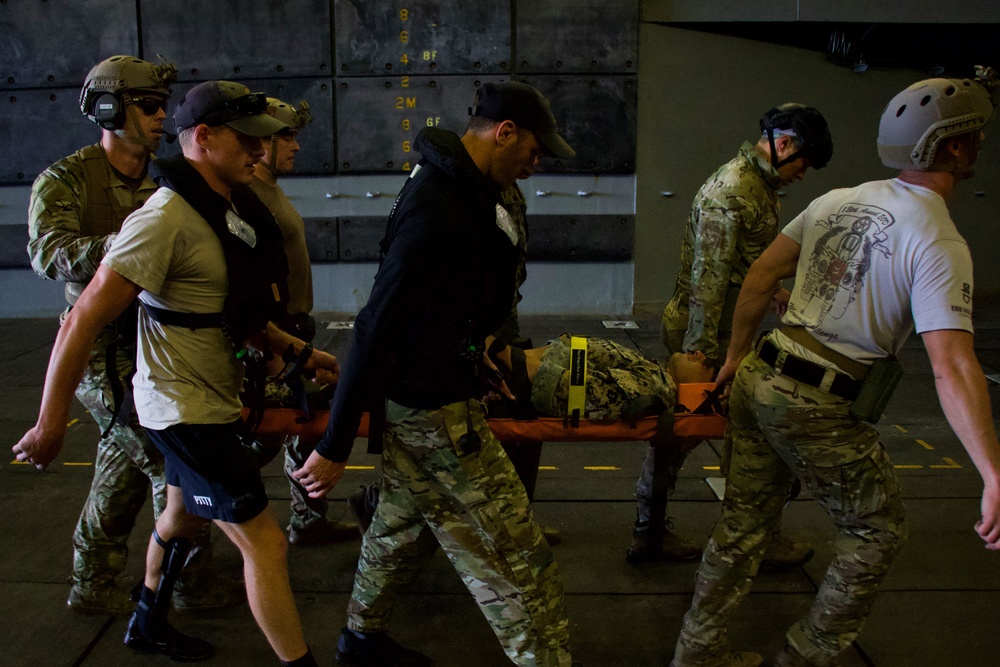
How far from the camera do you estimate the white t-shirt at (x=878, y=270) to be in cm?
229

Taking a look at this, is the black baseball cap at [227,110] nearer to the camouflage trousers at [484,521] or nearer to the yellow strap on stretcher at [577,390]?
the camouflage trousers at [484,521]

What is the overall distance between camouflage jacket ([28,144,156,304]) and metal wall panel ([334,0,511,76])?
566cm

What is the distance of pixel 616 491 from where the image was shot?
15.0 ft

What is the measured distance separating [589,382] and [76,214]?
2.02m

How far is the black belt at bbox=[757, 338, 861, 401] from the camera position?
2535 millimetres

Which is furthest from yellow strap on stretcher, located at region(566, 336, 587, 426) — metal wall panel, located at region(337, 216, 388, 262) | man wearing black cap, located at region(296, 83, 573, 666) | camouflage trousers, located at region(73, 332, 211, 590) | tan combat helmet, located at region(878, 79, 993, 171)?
metal wall panel, located at region(337, 216, 388, 262)

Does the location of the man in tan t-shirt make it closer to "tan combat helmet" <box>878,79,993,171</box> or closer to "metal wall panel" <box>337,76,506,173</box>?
"tan combat helmet" <box>878,79,993,171</box>

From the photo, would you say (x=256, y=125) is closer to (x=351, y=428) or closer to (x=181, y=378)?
(x=181, y=378)

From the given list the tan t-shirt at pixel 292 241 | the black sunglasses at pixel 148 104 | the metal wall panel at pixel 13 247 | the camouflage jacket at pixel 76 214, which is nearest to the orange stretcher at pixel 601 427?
the tan t-shirt at pixel 292 241

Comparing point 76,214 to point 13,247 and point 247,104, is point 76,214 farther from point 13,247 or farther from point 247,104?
point 13,247

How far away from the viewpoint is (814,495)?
272 centimetres


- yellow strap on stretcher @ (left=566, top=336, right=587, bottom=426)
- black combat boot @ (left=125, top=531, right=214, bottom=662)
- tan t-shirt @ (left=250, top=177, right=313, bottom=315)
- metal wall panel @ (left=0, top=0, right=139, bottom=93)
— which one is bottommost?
black combat boot @ (left=125, top=531, right=214, bottom=662)

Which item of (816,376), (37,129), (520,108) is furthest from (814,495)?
(37,129)

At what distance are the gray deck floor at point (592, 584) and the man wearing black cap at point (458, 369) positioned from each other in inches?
23.0
